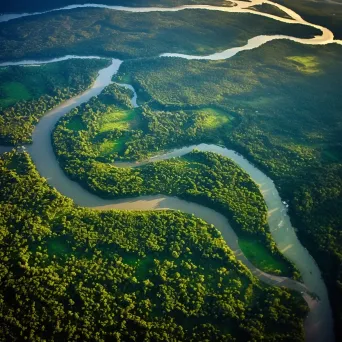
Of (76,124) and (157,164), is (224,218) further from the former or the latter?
(76,124)

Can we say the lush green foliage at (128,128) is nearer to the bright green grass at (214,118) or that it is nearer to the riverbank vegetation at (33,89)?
the bright green grass at (214,118)

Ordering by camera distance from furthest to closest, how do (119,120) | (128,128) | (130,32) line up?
(130,32) → (119,120) → (128,128)

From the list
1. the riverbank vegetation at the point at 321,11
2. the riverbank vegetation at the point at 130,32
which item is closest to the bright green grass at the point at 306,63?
the riverbank vegetation at the point at 130,32

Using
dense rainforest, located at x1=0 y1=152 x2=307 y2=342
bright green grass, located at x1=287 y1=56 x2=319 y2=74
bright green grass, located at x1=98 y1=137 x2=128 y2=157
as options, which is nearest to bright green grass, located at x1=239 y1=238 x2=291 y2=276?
dense rainforest, located at x1=0 y1=152 x2=307 y2=342

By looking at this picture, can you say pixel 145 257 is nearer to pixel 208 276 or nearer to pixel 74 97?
pixel 208 276

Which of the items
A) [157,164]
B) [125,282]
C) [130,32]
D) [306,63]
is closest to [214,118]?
[157,164]

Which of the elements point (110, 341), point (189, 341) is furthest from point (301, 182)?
point (110, 341)
